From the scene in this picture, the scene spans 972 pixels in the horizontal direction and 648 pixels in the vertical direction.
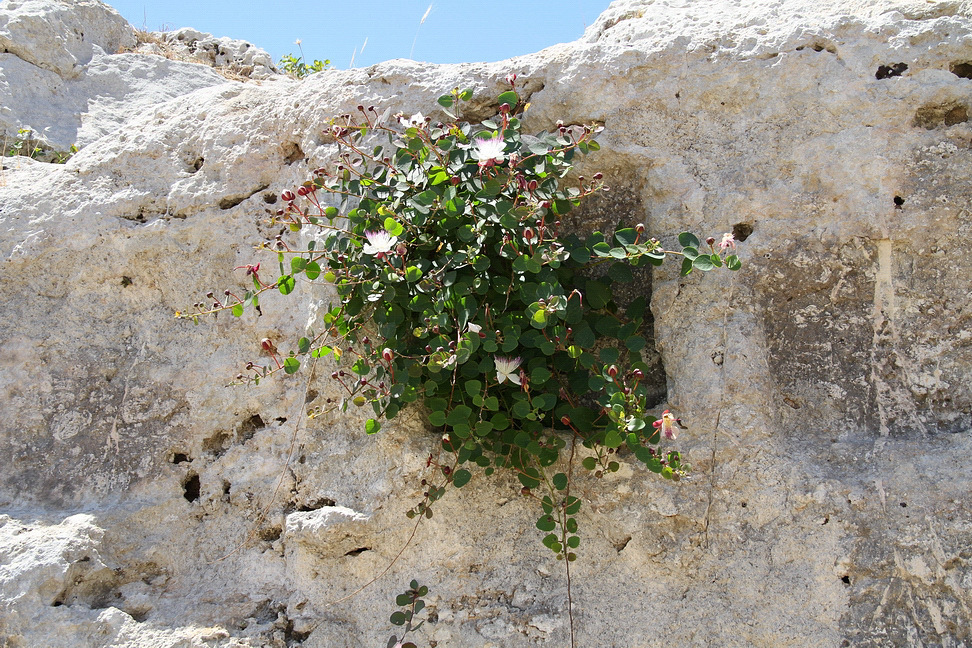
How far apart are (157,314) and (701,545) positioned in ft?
6.21

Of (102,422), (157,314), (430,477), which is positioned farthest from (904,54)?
(102,422)

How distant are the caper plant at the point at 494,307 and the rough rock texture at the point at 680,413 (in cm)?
16

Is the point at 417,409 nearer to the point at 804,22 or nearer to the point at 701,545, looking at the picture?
the point at 701,545

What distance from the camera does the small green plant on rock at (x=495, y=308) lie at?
76.1 inches

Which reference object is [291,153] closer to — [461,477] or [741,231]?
[461,477]

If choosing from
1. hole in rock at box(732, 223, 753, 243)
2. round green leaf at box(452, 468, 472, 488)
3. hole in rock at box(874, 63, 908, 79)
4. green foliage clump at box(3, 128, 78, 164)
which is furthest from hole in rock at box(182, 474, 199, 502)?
hole in rock at box(874, 63, 908, 79)

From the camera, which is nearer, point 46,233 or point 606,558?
point 606,558

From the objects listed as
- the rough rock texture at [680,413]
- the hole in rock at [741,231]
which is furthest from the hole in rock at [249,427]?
the hole in rock at [741,231]

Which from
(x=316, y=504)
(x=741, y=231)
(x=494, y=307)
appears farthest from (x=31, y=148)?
(x=741, y=231)

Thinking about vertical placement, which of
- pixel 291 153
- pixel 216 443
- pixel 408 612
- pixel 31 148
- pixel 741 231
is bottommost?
pixel 408 612

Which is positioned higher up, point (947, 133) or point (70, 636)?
point (947, 133)

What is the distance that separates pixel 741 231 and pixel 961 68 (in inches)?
29.6

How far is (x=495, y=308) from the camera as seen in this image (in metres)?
2.03

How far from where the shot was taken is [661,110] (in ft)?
7.59
